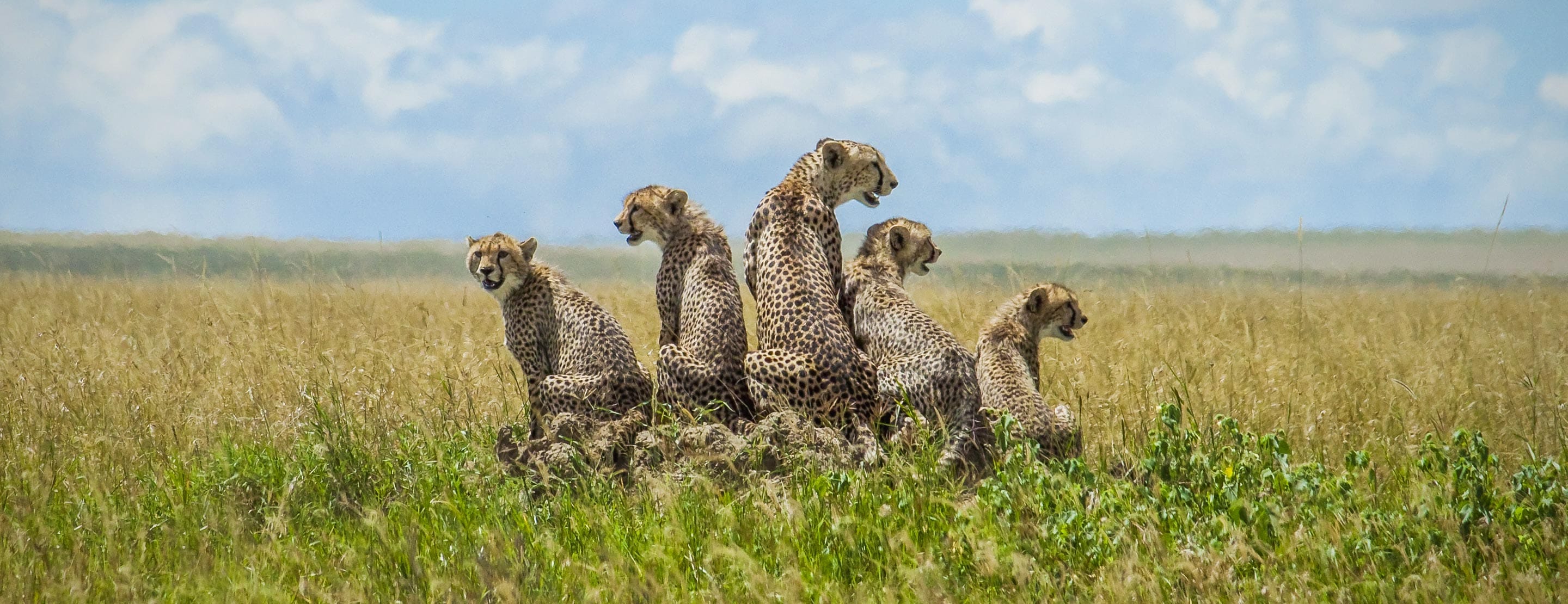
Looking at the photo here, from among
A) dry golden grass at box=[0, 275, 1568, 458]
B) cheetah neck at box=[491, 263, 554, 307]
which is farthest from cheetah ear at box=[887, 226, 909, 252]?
cheetah neck at box=[491, 263, 554, 307]

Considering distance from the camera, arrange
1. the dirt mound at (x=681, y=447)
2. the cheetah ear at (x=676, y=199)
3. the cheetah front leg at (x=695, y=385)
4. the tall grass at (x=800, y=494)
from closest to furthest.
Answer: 1. the tall grass at (x=800, y=494)
2. the dirt mound at (x=681, y=447)
3. the cheetah front leg at (x=695, y=385)
4. the cheetah ear at (x=676, y=199)

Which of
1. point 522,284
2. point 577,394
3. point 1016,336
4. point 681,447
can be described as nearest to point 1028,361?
point 1016,336

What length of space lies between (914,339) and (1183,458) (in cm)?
119

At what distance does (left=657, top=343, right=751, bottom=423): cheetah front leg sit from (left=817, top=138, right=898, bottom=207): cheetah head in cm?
98

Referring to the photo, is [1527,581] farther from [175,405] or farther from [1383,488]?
[175,405]

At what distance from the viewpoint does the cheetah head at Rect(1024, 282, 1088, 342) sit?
16.8ft

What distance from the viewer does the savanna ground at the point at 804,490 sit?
2.98 m

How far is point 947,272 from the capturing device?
10.4 m

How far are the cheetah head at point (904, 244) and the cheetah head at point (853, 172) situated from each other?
0.44 ft

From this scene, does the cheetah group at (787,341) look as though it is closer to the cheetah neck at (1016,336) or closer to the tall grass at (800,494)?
the cheetah neck at (1016,336)

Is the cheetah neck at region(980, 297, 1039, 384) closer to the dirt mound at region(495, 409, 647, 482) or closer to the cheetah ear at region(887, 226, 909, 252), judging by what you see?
the cheetah ear at region(887, 226, 909, 252)

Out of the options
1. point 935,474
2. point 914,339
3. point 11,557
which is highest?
point 914,339

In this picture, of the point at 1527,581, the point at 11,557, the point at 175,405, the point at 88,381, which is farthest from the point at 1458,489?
the point at 88,381

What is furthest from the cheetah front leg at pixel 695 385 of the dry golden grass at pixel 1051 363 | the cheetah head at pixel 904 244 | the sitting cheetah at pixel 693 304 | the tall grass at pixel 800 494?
the dry golden grass at pixel 1051 363
